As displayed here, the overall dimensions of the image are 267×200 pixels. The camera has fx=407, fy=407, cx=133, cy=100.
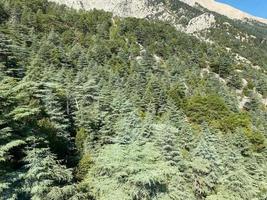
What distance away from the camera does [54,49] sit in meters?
86.1

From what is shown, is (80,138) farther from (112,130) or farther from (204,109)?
(204,109)

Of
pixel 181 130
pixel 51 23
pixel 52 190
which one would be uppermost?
pixel 52 190

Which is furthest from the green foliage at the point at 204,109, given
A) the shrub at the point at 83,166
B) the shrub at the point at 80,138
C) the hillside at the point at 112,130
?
the shrub at the point at 83,166

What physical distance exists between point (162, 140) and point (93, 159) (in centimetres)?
835

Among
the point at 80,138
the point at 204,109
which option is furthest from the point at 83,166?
the point at 204,109

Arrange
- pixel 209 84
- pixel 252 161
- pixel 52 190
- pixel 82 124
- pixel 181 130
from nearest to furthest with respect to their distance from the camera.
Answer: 1. pixel 52 190
2. pixel 82 124
3. pixel 252 161
4. pixel 181 130
5. pixel 209 84

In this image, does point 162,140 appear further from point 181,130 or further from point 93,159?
point 181,130

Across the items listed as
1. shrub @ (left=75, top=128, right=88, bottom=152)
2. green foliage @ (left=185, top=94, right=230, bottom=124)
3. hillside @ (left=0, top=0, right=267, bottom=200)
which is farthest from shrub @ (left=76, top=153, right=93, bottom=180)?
green foliage @ (left=185, top=94, right=230, bottom=124)

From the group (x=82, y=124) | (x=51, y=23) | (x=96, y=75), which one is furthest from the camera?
(x=51, y=23)

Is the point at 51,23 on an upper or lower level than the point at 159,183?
lower

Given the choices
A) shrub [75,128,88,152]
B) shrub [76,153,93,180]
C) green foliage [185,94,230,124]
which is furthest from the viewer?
green foliage [185,94,230,124]

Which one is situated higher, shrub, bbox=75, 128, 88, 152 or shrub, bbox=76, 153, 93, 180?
shrub, bbox=76, 153, 93, 180

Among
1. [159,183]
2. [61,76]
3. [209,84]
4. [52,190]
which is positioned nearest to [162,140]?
[159,183]

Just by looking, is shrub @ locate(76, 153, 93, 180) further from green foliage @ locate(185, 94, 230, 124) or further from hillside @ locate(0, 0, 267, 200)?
green foliage @ locate(185, 94, 230, 124)
